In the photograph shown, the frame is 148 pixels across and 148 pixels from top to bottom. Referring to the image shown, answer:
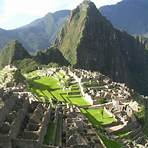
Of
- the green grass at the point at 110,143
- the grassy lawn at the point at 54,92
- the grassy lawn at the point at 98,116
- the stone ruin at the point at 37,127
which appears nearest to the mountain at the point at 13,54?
the grassy lawn at the point at 54,92

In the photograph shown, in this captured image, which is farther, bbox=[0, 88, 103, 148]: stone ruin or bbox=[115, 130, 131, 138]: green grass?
bbox=[115, 130, 131, 138]: green grass

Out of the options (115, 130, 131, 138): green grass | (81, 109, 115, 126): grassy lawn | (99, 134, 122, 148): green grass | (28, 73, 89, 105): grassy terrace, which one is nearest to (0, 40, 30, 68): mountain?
(28, 73, 89, 105): grassy terrace

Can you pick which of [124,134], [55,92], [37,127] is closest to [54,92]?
[55,92]

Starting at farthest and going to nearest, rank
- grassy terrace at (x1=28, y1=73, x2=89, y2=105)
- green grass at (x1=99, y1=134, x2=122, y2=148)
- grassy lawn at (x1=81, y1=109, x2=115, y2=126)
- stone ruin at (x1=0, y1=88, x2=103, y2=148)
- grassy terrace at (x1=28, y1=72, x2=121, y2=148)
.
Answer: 1. grassy terrace at (x1=28, y1=73, x2=89, y2=105)
2. grassy lawn at (x1=81, y1=109, x2=115, y2=126)
3. grassy terrace at (x1=28, y1=72, x2=121, y2=148)
4. green grass at (x1=99, y1=134, x2=122, y2=148)
5. stone ruin at (x1=0, y1=88, x2=103, y2=148)

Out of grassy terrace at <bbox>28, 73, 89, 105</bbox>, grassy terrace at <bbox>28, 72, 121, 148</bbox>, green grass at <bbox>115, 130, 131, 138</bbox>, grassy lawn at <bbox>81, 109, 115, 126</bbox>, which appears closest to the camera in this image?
grassy terrace at <bbox>28, 72, 121, 148</bbox>

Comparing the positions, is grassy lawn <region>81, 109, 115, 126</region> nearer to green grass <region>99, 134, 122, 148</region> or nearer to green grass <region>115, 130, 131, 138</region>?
green grass <region>115, 130, 131, 138</region>

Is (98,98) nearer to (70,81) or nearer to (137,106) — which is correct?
(137,106)

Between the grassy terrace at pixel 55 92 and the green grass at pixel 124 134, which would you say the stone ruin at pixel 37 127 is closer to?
the green grass at pixel 124 134
